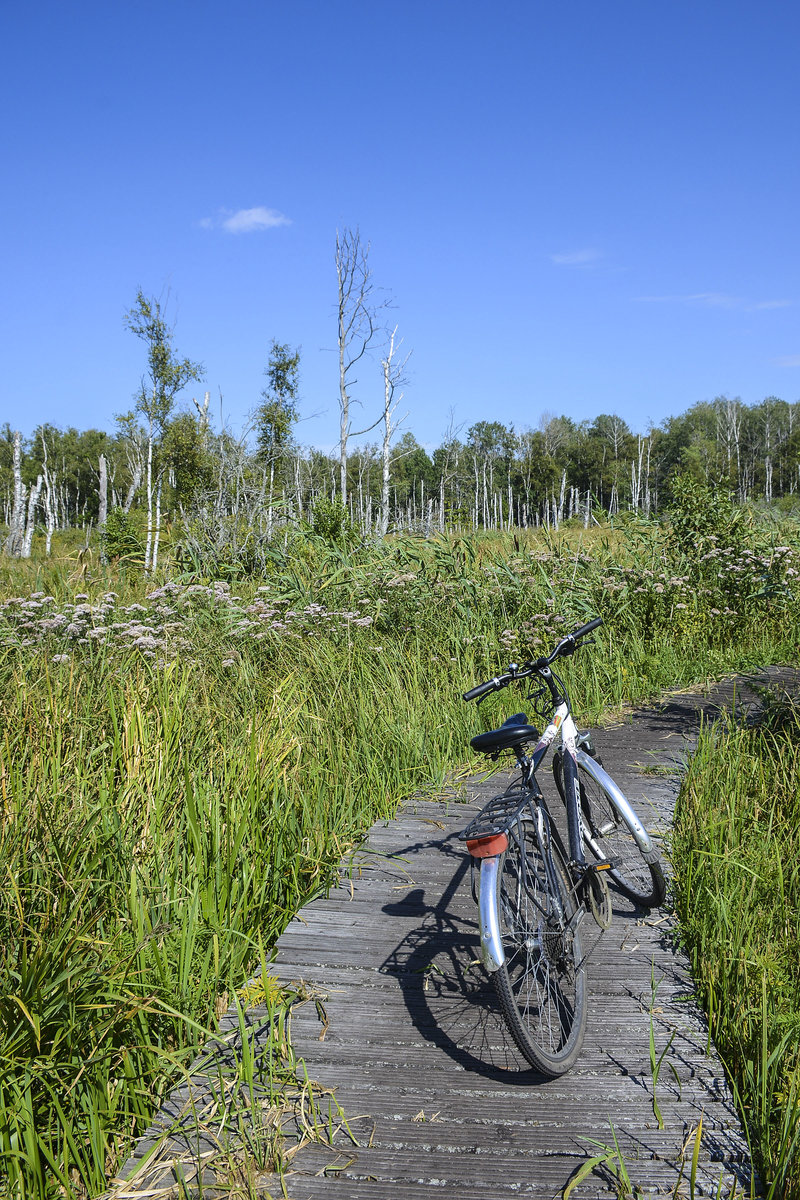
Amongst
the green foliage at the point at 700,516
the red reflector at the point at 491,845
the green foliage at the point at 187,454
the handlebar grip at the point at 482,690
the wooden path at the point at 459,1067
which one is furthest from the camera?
the green foliage at the point at 187,454

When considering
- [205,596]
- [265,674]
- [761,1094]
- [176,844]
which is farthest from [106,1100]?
[205,596]

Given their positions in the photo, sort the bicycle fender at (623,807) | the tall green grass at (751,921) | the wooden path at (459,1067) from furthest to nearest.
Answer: the bicycle fender at (623,807) → the tall green grass at (751,921) → the wooden path at (459,1067)

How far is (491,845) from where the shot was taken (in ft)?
7.79

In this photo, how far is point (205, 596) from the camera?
25.8 ft

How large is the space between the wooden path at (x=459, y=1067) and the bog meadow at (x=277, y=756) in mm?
140

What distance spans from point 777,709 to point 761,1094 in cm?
331

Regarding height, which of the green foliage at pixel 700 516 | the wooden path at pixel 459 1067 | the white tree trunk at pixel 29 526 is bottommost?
the wooden path at pixel 459 1067

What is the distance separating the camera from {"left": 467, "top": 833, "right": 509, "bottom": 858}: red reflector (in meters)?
2.37

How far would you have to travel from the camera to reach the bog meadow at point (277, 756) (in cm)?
232

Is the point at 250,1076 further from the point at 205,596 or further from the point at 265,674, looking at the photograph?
the point at 205,596

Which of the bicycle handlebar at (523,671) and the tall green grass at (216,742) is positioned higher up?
the bicycle handlebar at (523,671)

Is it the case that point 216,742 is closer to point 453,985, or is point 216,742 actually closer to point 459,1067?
point 453,985

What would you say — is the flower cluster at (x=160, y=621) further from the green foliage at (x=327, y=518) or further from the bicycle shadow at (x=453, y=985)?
the green foliage at (x=327, y=518)

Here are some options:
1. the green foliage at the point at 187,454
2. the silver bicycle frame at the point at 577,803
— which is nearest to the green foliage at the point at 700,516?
the silver bicycle frame at the point at 577,803
